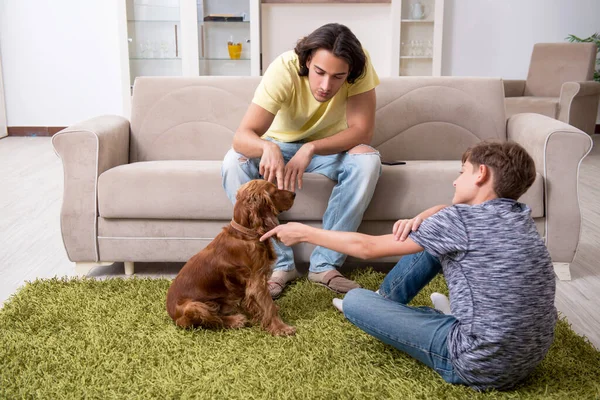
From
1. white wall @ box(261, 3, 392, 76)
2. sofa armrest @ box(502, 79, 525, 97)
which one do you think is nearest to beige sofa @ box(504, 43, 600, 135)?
sofa armrest @ box(502, 79, 525, 97)

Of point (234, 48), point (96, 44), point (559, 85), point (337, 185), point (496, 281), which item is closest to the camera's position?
point (496, 281)

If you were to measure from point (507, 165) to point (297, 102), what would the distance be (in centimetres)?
114

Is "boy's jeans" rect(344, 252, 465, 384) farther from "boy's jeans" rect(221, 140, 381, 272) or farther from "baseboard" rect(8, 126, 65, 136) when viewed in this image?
"baseboard" rect(8, 126, 65, 136)

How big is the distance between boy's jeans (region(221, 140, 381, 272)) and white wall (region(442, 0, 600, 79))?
4352 millimetres

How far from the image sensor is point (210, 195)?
2545mm

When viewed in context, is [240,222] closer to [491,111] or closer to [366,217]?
[366,217]

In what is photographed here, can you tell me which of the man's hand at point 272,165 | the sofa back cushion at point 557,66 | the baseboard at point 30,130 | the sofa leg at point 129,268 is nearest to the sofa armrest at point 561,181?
the man's hand at point 272,165

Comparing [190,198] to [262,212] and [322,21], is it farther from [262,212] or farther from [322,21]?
[322,21]

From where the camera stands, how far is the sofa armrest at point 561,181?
2.54m

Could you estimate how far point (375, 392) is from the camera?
65.7 inches

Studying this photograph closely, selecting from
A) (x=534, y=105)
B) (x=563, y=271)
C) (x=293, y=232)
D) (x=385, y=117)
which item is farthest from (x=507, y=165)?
(x=534, y=105)

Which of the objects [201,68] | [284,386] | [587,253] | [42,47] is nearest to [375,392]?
[284,386]

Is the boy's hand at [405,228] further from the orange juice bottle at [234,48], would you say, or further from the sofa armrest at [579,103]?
the orange juice bottle at [234,48]

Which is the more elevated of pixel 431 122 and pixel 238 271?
pixel 431 122
